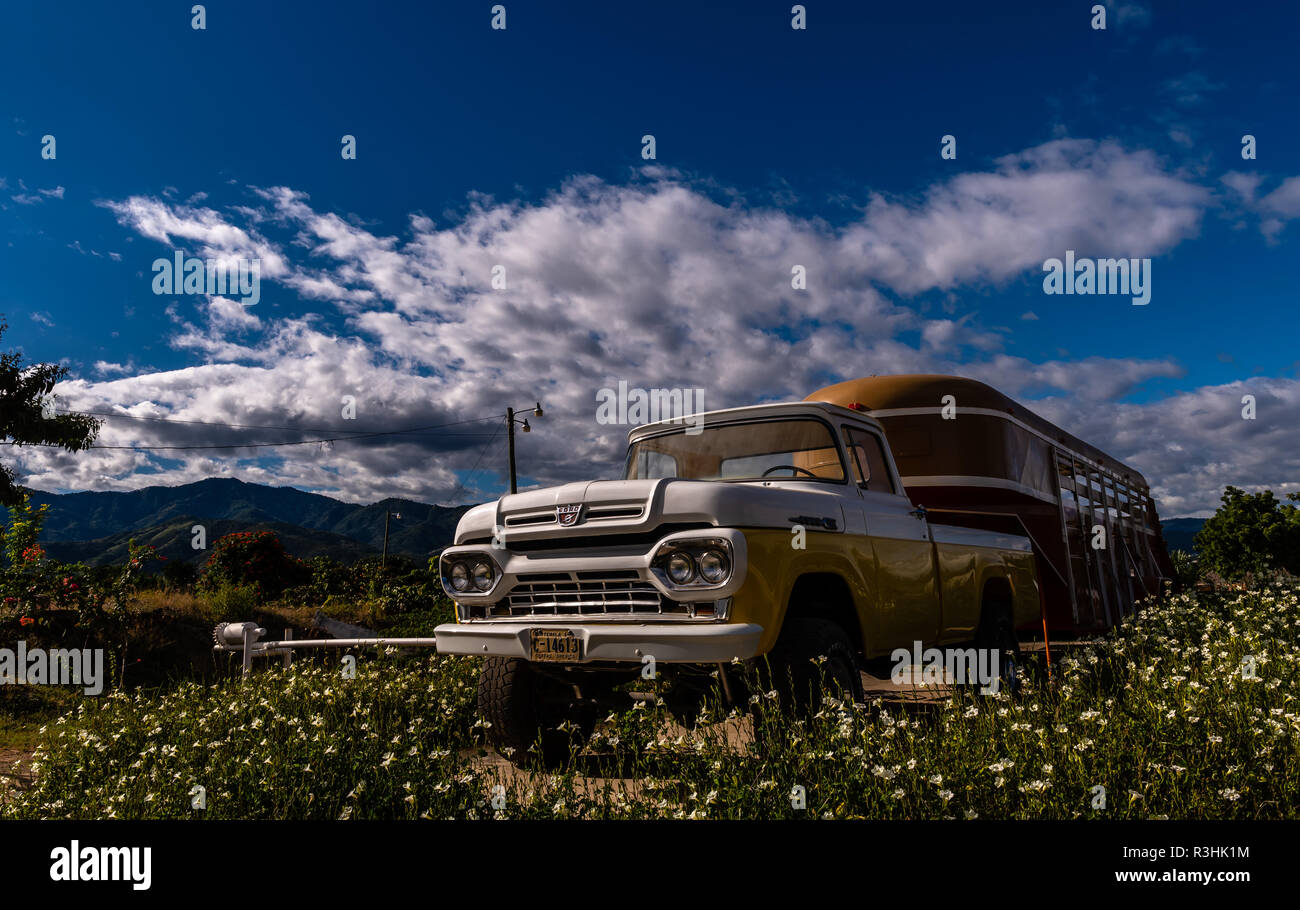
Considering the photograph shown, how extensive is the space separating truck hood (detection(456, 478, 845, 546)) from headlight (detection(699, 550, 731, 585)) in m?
0.16

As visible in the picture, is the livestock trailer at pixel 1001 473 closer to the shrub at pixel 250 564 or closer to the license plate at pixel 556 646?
the license plate at pixel 556 646

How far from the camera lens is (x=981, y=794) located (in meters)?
3.58

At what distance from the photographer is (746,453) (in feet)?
19.6

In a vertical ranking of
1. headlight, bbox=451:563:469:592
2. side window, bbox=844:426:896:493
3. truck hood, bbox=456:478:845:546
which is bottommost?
headlight, bbox=451:563:469:592

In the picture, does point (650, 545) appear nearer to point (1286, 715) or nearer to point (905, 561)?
point (905, 561)

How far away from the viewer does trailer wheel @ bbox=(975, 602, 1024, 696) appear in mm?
7289

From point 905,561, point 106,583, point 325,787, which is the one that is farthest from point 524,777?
point 106,583

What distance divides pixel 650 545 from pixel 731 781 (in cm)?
136

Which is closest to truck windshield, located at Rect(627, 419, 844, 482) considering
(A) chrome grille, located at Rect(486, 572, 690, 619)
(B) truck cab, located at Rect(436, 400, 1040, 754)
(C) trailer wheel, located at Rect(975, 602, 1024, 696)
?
(B) truck cab, located at Rect(436, 400, 1040, 754)

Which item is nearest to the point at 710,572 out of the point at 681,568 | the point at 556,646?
the point at 681,568

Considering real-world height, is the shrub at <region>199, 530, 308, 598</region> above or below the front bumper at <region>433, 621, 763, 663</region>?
above

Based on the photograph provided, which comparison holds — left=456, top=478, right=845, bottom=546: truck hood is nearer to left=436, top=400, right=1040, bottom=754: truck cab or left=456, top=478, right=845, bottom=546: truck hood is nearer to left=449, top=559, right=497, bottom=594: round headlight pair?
left=436, top=400, right=1040, bottom=754: truck cab

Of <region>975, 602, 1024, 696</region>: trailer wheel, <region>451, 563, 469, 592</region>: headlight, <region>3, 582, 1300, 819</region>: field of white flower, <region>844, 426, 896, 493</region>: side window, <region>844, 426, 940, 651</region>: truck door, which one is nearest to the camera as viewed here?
<region>3, 582, 1300, 819</region>: field of white flower

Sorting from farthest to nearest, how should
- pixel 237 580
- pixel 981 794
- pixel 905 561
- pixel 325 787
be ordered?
pixel 237 580
pixel 905 561
pixel 325 787
pixel 981 794
